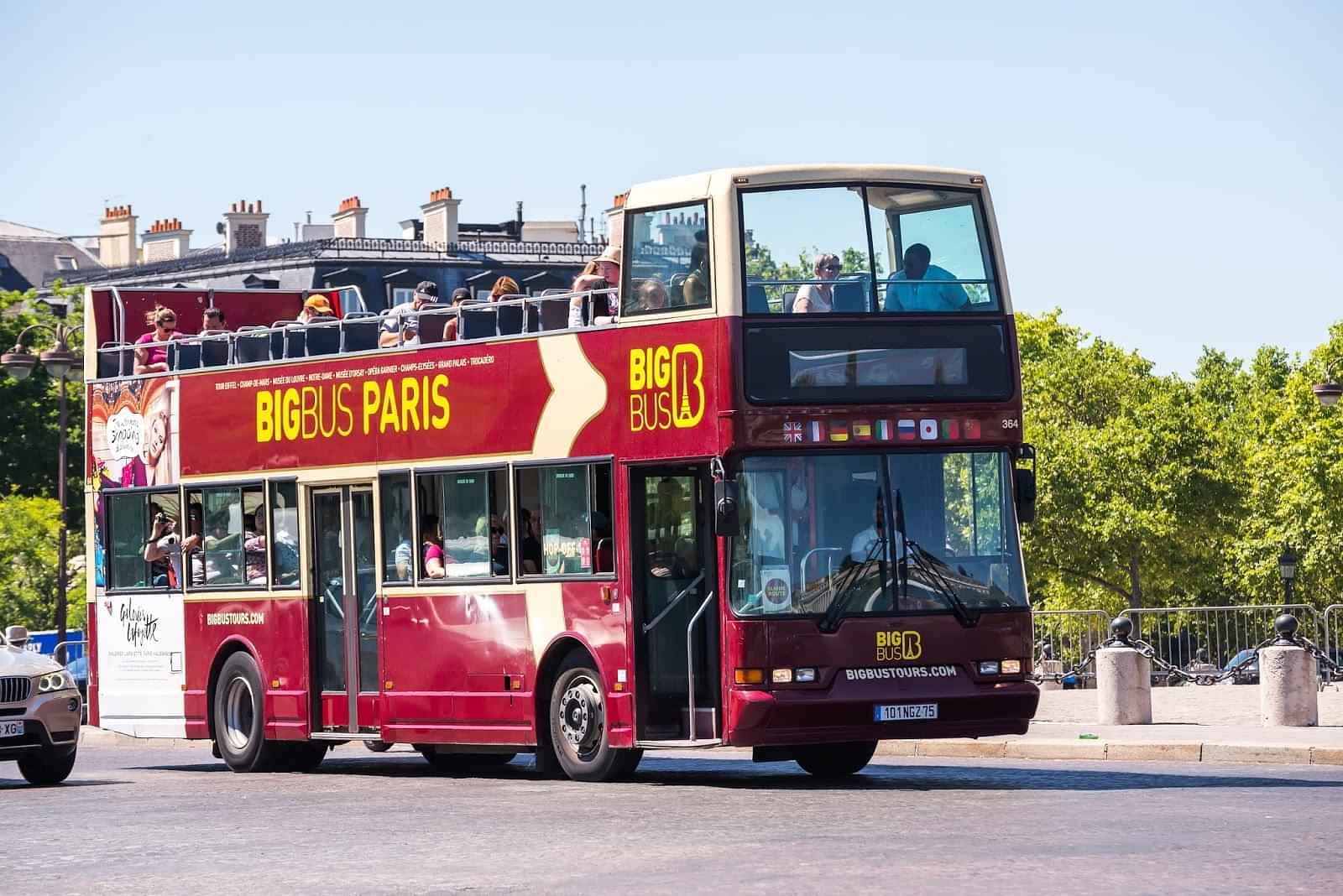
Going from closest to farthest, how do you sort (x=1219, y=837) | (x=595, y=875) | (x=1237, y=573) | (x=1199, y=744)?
(x=595, y=875) → (x=1219, y=837) → (x=1199, y=744) → (x=1237, y=573)

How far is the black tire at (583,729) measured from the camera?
59.9ft

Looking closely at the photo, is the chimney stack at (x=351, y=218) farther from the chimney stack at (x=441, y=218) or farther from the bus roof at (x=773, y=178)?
the bus roof at (x=773, y=178)

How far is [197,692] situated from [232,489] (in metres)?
2.01

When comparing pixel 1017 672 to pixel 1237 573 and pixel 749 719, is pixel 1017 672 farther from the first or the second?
pixel 1237 573

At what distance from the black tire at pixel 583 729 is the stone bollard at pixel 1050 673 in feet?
43.0

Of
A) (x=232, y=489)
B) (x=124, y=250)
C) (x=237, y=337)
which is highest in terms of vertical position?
(x=124, y=250)

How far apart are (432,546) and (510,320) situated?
2.09 meters

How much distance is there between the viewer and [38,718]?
2067 centimetres

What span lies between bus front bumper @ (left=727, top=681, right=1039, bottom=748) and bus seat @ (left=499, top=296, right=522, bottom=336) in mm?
4097

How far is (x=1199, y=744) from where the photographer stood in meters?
19.9

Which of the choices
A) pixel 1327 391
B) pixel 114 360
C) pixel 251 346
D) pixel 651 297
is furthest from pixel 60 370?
pixel 1327 391

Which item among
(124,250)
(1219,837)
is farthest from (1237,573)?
(1219,837)

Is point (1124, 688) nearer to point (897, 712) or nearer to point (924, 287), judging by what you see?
point (897, 712)

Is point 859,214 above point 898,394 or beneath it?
above
